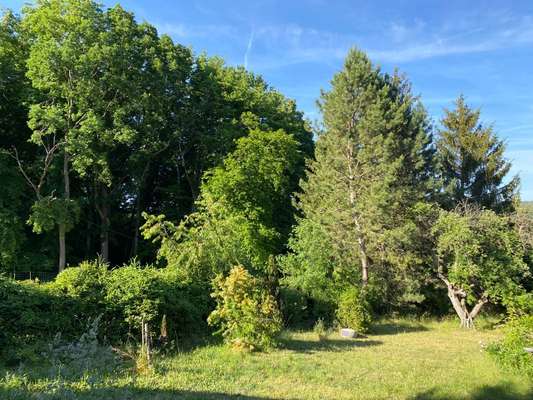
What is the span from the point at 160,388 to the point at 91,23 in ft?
64.2

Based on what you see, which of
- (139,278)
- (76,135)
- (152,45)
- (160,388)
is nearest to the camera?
(160,388)

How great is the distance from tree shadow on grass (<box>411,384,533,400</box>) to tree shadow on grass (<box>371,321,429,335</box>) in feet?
22.4

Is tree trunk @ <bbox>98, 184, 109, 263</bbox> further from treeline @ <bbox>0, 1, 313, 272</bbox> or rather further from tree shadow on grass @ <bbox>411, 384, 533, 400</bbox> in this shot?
tree shadow on grass @ <bbox>411, 384, 533, 400</bbox>

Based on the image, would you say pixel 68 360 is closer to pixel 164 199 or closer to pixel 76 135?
pixel 76 135

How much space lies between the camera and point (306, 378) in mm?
7523

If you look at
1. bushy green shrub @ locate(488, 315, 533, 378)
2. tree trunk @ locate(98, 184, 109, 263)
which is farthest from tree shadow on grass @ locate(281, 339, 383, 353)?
tree trunk @ locate(98, 184, 109, 263)

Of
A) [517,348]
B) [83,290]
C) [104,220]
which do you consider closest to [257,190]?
[104,220]

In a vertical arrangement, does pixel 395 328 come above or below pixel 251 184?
below

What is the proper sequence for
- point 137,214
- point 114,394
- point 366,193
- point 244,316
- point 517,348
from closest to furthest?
point 114,394, point 517,348, point 244,316, point 366,193, point 137,214

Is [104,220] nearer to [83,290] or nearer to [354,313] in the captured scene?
[83,290]

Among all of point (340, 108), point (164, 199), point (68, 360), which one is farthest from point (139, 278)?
point (164, 199)

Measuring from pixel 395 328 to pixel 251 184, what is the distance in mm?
10220

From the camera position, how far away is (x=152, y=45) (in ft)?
76.6

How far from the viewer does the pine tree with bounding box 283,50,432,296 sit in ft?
56.4
